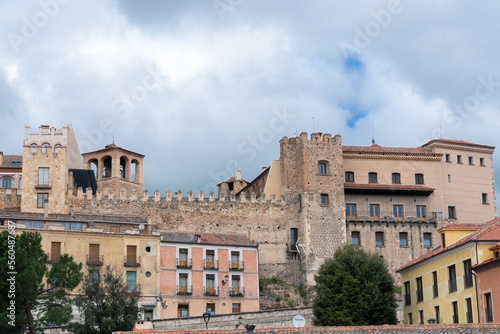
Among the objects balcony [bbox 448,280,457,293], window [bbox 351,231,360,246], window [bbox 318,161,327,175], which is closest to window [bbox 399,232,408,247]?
window [bbox 351,231,360,246]

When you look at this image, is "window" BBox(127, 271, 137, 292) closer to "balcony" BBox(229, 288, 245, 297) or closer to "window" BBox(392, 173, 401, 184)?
"balcony" BBox(229, 288, 245, 297)

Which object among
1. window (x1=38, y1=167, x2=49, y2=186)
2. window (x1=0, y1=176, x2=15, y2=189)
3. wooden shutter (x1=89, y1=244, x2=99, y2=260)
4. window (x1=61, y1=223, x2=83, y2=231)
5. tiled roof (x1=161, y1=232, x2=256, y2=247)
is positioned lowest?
wooden shutter (x1=89, y1=244, x2=99, y2=260)

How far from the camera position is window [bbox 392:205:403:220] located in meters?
71.5

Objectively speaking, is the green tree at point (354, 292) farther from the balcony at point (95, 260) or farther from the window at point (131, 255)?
the balcony at point (95, 260)

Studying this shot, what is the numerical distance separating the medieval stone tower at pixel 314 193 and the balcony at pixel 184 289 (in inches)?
418

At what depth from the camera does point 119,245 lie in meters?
59.1

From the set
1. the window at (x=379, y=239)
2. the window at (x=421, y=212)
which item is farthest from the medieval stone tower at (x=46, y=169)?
the window at (x=421, y=212)

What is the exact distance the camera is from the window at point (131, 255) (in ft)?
193

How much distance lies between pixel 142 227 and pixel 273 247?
12.0 meters

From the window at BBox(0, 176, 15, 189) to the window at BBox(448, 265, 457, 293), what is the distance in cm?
4449

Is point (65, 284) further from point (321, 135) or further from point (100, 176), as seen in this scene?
point (100, 176)

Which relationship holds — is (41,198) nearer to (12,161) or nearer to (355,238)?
(12,161)

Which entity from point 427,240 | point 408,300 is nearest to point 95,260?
point 408,300

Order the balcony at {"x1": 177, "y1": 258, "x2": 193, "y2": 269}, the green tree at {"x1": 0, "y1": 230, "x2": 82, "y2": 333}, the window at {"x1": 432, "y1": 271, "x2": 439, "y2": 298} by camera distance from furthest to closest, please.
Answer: the balcony at {"x1": 177, "y1": 258, "x2": 193, "y2": 269}
the window at {"x1": 432, "y1": 271, "x2": 439, "y2": 298}
the green tree at {"x1": 0, "y1": 230, "x2": 82, "y2": 333}
